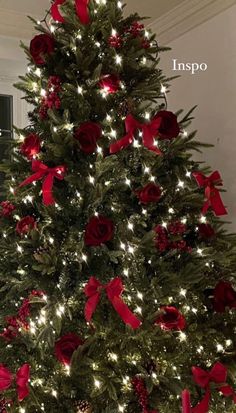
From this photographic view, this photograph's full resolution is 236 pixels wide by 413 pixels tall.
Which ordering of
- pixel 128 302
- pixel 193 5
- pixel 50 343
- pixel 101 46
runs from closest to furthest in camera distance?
pixel 50 343, pixel 128 302, pixel 101 46, pixel 193 5

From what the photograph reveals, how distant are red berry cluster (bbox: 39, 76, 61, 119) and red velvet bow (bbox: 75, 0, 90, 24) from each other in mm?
202

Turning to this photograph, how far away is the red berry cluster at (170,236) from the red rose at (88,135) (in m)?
0.33

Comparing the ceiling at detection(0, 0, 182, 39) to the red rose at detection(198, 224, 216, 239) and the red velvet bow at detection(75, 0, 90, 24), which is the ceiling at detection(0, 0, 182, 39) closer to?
the red velvet bow at detection(75, 0, 90, 24)

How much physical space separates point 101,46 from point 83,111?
0.25 m

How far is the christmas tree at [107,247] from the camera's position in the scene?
1473 millimetres

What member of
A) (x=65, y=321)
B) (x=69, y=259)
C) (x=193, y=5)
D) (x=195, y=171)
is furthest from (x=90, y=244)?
(x=193, y=5)

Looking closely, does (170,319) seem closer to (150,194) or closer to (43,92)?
(150,194)

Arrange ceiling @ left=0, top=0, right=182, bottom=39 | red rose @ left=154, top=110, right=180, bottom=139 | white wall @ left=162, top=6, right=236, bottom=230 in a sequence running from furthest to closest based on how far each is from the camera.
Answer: ceiling @ left=0, top=0, right=182, bottom=39
white wall @ left=162, top=6, right=236, bottom=230
red rose @ left=154, top=110, right=180, bottom=139

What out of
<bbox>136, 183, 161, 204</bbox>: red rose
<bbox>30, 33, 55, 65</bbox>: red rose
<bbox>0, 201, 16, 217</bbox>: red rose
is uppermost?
<bbox>30, 33, 55, 65</bbox>: red rose

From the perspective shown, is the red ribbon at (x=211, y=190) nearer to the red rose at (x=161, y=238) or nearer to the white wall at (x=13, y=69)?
the red rose at (x=161, y=238)

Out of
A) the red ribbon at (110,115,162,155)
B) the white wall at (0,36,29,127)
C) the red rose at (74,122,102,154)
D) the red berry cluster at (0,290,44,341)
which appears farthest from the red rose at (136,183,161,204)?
the white wall at (0,36,29,127)

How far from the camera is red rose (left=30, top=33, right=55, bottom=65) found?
5.35ft

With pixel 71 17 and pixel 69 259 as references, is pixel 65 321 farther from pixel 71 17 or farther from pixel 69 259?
pixel 71 17

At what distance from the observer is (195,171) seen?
5.69 ft
